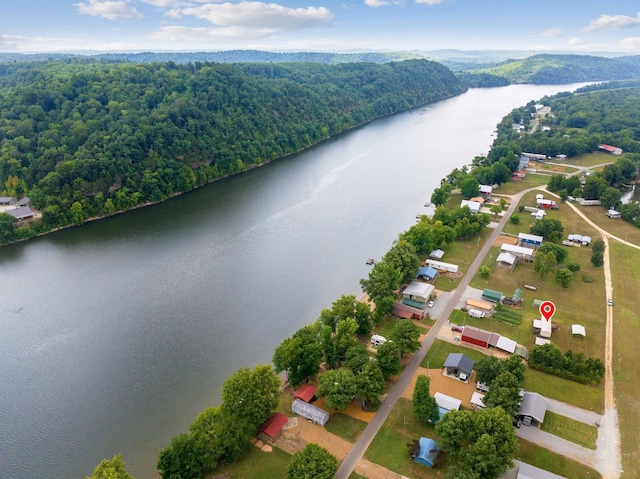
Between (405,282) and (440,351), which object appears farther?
(405,282)

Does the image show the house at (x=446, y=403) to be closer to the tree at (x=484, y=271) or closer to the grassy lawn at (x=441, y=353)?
the grassy lawn at (x=441, y=353)

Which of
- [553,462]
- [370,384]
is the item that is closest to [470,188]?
[370,384]

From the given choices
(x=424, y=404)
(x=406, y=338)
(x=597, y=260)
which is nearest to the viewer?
(x=424, y=404)

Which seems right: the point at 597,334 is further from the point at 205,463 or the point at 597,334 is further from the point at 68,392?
the point at 68,392

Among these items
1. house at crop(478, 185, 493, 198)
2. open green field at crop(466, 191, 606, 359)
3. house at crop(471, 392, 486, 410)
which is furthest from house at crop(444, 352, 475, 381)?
house at crop(478, 185, 493, 198)

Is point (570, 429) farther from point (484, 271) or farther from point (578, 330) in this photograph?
point (484, 271)

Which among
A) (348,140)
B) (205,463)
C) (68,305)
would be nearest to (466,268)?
(205,463)
